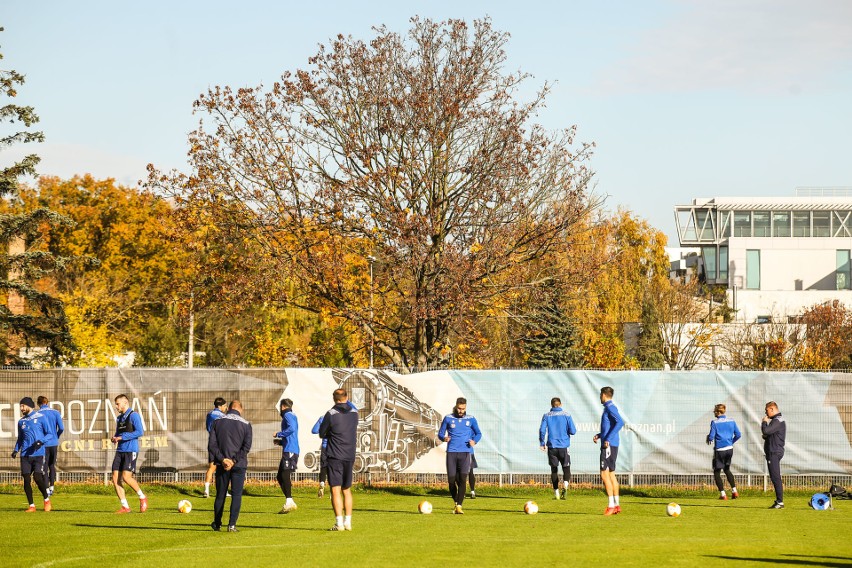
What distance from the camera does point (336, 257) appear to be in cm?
3027

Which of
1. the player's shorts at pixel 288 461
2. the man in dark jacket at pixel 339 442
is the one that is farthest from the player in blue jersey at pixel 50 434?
the man in dark jacket at pixel 339 442

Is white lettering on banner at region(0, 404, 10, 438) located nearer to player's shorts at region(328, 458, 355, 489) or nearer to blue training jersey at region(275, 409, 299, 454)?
blue training jersey at region(275, 409, 299, 454)

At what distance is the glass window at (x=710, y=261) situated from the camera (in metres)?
91.2

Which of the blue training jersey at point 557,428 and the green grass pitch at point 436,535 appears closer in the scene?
the green grass pitch at point 436,535

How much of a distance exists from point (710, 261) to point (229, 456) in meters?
81.7

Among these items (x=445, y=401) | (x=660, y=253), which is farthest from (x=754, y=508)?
(x=660, y=253)

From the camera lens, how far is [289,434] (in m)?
19.4

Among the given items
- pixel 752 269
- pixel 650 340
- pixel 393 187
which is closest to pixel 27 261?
pixel 393 187

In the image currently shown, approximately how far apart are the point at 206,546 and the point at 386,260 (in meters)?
17.9

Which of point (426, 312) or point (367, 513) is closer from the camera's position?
point (367, 513)

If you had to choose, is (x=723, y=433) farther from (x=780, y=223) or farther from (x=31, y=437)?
(x=780, y=223)

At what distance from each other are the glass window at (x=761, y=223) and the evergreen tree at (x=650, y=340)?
96.0 ft

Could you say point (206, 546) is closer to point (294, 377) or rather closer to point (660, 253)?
point (294, 377)

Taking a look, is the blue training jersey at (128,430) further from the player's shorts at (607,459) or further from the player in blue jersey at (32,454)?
the player's shorts at (607,459)
